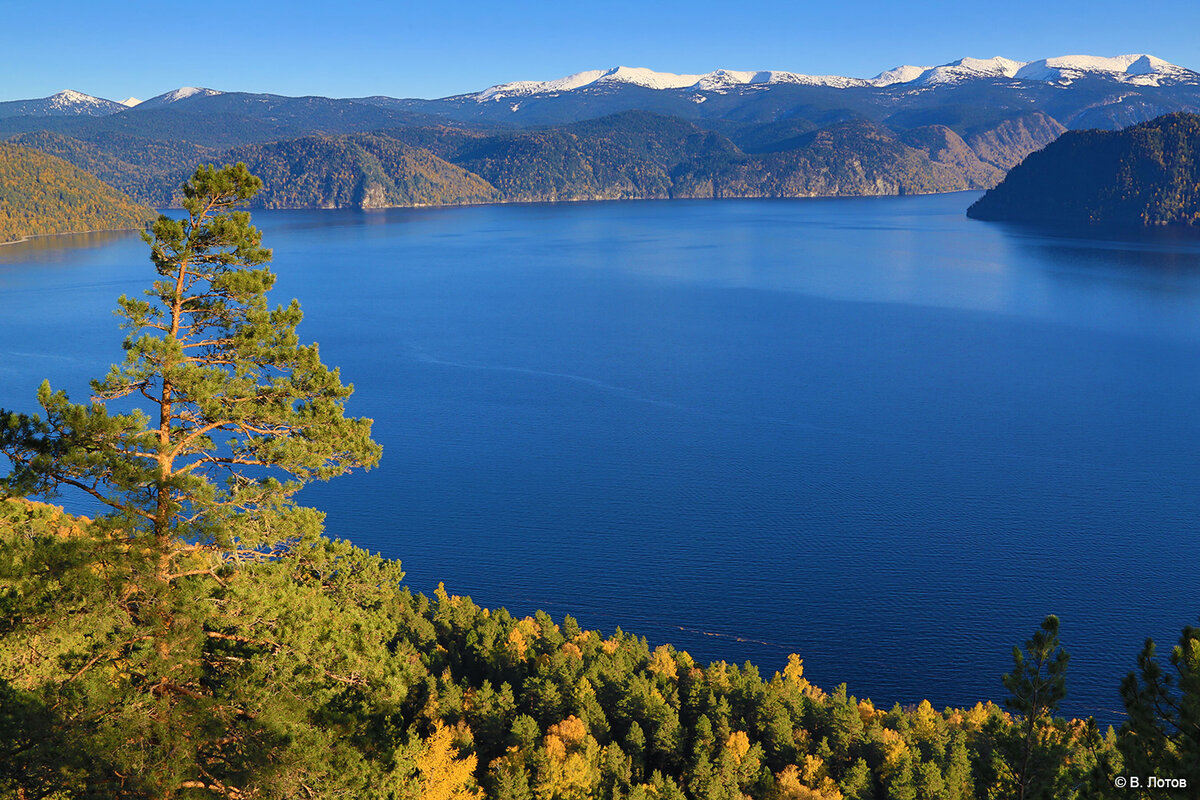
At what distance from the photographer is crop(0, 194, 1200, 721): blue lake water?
156 feet

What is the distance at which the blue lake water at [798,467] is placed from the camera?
4741 centimetres

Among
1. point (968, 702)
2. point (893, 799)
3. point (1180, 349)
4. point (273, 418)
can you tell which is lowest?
point (968, 702)

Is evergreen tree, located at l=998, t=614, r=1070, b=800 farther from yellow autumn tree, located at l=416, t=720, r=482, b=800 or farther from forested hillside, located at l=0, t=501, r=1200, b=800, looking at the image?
yellow autumn tree, located at l=416, t=720, r=482, b=800

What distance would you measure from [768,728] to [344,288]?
141 m

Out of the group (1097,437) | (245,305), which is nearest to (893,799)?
(245,305)

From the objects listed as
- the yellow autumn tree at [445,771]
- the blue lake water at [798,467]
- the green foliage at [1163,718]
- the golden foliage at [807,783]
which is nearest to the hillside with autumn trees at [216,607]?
the green foliage at [1163,718]

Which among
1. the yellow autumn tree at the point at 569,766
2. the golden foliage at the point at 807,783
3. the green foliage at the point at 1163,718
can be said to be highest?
the green foliage at the point at 1163,718

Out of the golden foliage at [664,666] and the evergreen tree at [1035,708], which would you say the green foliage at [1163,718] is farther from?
the golden foliage at [664,666]

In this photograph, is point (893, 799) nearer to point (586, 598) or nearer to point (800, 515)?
point (586, 598)

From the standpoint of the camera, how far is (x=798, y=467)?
221 feet

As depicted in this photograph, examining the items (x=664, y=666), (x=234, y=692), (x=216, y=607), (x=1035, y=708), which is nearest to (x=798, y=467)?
(x=664, y=666)

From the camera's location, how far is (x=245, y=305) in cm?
1566

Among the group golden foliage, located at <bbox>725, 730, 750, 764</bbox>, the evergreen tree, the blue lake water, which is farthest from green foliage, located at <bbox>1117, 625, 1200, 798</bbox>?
the blue lake water

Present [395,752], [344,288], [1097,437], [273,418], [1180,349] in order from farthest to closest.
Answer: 1. [344,288]
2. [1180,349]
3. [1097,437]
4. [395,752]
5. [273,418]
